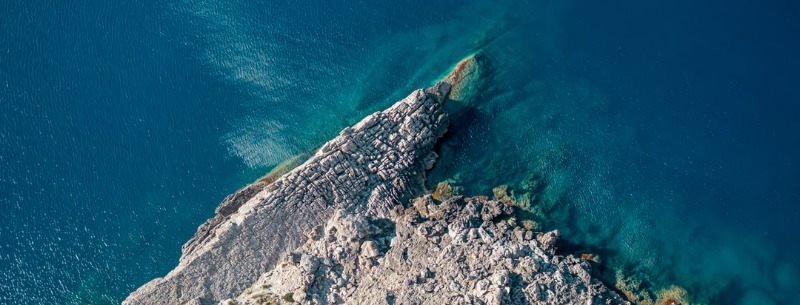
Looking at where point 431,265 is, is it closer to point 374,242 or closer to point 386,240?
point 386,240

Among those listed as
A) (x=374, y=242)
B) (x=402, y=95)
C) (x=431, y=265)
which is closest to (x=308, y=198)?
(x=374, y=242)

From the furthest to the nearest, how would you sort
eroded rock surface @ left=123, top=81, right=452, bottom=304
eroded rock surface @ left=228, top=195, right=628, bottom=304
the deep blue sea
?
1. the deep blue sea
2. eroded rock surface @ left=123, top=81, right=452, bottom=304
3. eroded rock surface @ left=228, top=195, right=628, bottom=304

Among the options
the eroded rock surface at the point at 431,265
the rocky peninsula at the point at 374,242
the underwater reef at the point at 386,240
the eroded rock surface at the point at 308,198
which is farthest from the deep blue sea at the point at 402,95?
the eroded rock surface at the point at 431,265

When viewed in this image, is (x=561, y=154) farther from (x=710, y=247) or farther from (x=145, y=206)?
(x=145, y=206)

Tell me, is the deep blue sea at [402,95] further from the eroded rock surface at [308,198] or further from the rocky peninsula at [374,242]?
the rocky peninsula at [374,242]

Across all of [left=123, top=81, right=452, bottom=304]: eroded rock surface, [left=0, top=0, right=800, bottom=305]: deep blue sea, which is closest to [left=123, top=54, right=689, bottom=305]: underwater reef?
[left=123, top=81, right=452, bottom=304]: eroded rock surface

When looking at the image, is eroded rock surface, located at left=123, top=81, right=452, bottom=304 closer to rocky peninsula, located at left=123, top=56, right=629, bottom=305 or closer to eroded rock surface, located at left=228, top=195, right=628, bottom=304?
rocky peninsula, located at left=123, top=56, right=629, bottom=305
